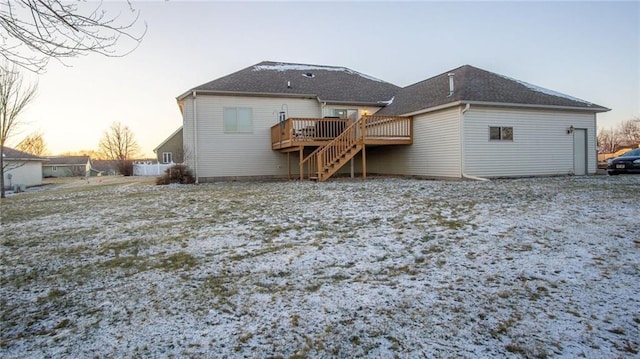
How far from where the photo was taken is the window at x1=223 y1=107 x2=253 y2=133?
15828mm

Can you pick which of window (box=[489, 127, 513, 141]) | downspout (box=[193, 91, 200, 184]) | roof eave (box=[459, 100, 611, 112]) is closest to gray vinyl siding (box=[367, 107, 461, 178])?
roof eave (box=[459, 100, 611, 112])

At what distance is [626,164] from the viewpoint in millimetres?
14836

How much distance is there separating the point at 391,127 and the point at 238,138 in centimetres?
703

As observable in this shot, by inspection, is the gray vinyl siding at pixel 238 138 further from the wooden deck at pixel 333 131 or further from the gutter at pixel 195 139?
the wooden deck at pixel 333 131

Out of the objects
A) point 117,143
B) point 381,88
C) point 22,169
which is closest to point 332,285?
point 381,88

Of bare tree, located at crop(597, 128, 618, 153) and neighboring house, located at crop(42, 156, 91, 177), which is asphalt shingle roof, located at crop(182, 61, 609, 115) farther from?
bare tree, located at crop(597, 128, 618, 153)

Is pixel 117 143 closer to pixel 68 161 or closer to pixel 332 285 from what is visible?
pixel 68 161

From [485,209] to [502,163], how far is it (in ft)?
26.0

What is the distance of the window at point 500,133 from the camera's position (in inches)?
515

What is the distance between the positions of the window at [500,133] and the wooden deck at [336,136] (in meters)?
3.16

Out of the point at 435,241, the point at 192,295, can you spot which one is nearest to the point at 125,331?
the point at 192,295

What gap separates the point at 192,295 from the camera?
3305 millimetres

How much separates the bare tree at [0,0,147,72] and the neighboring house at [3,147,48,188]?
27304 millimetres

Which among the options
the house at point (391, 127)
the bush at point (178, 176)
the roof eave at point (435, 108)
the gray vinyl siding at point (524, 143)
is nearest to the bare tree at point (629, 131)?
the gray vinyl siding at point (524, 143)
